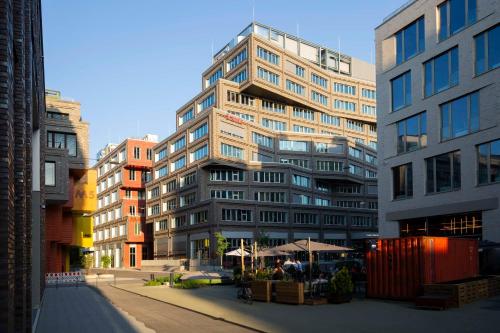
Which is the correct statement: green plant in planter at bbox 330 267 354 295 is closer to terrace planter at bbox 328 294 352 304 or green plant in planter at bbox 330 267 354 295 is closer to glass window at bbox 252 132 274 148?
terrace planter at bbox 328 294 352 304

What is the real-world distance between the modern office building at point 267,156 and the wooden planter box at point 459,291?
2102 inches

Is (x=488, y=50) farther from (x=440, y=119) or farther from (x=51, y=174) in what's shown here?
(x=51, y=174)

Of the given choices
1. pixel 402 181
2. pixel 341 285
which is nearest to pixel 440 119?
pixel 402 181

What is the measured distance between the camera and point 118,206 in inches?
4173

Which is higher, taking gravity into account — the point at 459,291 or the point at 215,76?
the point at 215,76

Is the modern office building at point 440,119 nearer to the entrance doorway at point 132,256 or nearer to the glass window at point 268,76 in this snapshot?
the glass window at point 268,76

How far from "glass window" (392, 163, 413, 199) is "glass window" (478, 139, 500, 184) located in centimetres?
647

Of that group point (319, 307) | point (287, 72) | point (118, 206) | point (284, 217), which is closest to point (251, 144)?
point (284, 217)

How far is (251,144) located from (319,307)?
62008 mm

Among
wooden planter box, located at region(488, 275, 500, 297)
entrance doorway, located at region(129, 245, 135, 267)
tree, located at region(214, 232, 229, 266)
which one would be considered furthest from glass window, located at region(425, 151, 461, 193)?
entrance doorway, located at region(129, 245, 135, 267)

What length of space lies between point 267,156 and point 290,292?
64.5 meters

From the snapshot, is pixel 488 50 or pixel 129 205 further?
pixel 129 205

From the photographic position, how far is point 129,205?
10362 centimetres

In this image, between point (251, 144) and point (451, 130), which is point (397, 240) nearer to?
point (451, 130)
